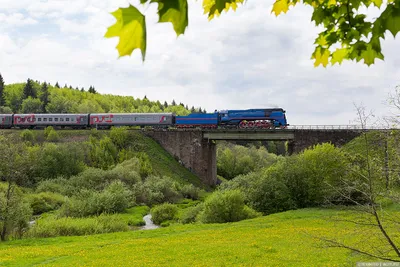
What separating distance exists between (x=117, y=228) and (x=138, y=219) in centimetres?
506

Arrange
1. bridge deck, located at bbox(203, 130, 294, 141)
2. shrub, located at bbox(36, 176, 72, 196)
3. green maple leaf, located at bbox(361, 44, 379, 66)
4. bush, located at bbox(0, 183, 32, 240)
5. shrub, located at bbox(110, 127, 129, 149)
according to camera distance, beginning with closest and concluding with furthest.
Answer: green maple leaf, located at bbox(361, 44, 379, 66) → bush, located at bbox(0, 183, 32, 240) → shrub, located at bbox(36, 176, 72, 196) → bridge deck, located at bbox(203, 130, 294, 141) → shrub, located at bbox(110, 127, 129, 149)

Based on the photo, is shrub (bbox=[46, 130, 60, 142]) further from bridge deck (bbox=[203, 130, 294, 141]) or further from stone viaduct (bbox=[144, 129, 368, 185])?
bridge deck (bbox=[203, 130, 294, 141])

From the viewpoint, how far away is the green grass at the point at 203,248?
13430 millimetres

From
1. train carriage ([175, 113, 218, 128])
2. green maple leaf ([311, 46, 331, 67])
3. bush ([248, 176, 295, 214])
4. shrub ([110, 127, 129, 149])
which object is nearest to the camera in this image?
green maple leaf ([311, 46, 331, 67])

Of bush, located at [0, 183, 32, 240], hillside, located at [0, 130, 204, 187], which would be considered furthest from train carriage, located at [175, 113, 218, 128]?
bush, located at [0, 183, 32, 240]

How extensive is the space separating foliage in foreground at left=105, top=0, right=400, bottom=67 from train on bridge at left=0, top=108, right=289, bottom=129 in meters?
46.4

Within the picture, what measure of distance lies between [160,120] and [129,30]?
55.2 meters

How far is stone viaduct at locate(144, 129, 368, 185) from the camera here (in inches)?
1841

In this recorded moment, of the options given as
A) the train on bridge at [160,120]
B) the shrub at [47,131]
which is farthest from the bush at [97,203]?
the shrub at [47,131]

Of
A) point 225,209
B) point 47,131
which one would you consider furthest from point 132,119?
point 225,209

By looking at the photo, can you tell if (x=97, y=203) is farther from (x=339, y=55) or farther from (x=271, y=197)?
(x=339, y=55)

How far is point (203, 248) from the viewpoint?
15.7 metres

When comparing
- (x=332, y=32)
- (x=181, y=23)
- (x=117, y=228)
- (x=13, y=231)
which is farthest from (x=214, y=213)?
(x=181, y=23)

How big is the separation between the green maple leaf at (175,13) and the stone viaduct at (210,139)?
155 ft
